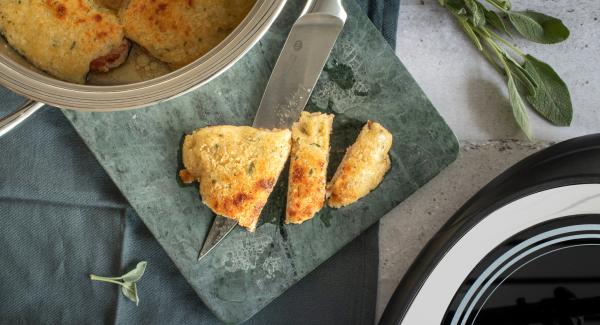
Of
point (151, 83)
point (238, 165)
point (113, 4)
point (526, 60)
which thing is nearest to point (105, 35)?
point (113, 4)

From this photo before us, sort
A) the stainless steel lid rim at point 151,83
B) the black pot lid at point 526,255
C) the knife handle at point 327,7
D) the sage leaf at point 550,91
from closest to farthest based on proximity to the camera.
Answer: the stainless steel lid rim at point 151,83, the black pot lid at point 526,255, the knife handle at point 327,7, the sage leaf at point 550,91

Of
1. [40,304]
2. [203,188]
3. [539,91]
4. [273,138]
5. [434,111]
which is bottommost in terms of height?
[40,304]

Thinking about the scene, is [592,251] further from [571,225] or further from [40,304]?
[40,304]

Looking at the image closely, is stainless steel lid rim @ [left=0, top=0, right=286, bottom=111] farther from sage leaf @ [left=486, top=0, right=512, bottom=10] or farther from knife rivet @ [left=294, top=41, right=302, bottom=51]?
sage leaf @ [left=486, top=0, right=512, bottom=10]

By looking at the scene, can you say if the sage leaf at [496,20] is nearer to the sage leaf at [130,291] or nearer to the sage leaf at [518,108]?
the sage leaf at [518,108]

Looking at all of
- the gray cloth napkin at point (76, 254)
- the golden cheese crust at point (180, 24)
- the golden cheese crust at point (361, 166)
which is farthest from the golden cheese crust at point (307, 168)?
the golden cheese crust at point (180, 24)

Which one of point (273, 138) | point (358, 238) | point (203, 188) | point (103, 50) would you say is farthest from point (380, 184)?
point (103, 50)

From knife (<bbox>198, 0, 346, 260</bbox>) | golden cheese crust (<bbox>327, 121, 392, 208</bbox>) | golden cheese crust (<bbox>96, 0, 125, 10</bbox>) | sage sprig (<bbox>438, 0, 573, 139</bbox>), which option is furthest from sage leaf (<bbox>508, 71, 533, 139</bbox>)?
golden cheese crust (<bbox>96, 0, 125, 10</bbox>)
